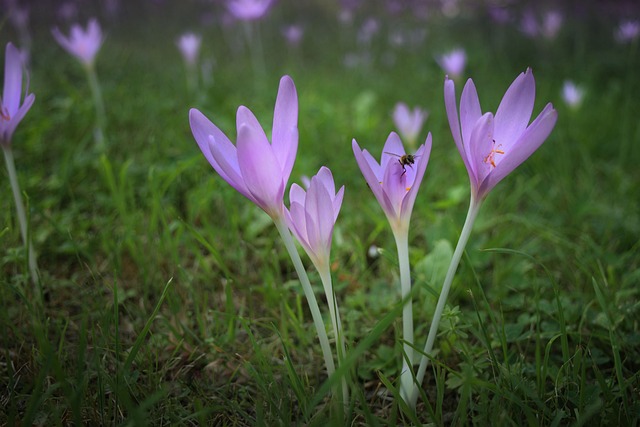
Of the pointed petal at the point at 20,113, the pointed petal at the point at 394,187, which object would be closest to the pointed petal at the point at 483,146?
the pointed petal at the point at 394,187

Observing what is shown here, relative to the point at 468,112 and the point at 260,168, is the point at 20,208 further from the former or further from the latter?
the point at 468,112

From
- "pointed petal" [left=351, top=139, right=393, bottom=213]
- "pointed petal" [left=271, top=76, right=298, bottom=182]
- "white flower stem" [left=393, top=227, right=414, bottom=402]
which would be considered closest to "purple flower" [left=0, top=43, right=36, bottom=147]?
"pointed petal" [left=271, top=76, right=298, bottom=182]

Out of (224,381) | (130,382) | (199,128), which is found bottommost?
(224,381)

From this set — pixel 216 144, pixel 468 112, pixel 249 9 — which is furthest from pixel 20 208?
pixel 249 9

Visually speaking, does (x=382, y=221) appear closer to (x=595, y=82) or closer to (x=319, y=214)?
(x=319, y=214)

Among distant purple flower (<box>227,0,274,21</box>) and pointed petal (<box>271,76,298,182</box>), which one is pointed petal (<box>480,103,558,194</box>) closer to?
pointed petal (<box>271,76,298,182</box>)

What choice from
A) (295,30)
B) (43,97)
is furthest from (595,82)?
(43,97)

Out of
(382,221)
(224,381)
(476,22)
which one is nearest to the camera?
(224,381)
